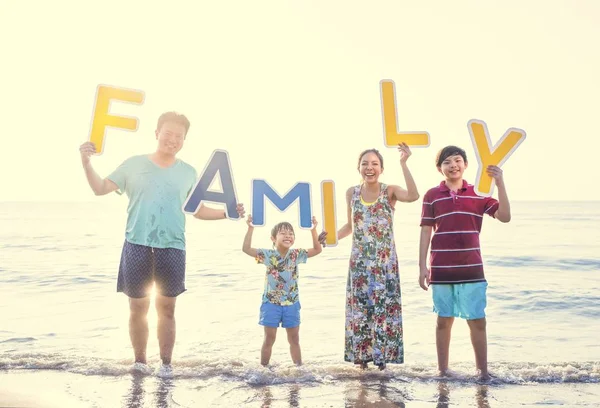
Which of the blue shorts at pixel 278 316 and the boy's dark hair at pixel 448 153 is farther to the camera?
the blue shorts at pixel 278 316

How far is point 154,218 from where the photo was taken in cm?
475

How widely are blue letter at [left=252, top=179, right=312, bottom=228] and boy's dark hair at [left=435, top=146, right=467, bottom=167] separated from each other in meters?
1.19

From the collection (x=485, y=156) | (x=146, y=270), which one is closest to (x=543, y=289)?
(x=485, y=156)

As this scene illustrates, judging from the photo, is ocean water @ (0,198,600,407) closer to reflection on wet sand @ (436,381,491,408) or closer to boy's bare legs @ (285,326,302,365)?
reflection on wet sand @ (436,381,491,408)

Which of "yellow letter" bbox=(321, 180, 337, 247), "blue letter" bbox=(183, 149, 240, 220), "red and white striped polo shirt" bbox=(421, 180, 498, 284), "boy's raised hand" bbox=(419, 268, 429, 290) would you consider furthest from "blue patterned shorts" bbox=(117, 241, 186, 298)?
"red and white striped polo shirt" bbox=(421, 180, 498, 284)

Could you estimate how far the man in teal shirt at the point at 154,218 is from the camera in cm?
476

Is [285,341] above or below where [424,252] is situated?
below

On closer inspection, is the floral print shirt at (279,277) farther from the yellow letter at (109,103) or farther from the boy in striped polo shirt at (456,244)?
the yellow letter at (109,103)

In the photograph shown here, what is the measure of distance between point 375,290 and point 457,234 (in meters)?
0.83

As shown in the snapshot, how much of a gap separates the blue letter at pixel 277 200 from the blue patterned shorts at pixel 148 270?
0.78 meters

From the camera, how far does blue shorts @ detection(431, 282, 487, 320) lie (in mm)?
4719

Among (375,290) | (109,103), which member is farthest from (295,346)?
(109,103)

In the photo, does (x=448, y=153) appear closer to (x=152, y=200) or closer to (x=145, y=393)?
(x=152, y=200)

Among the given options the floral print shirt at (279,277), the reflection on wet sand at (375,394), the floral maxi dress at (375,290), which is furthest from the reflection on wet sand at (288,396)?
the floral print shirt at (279,277)
